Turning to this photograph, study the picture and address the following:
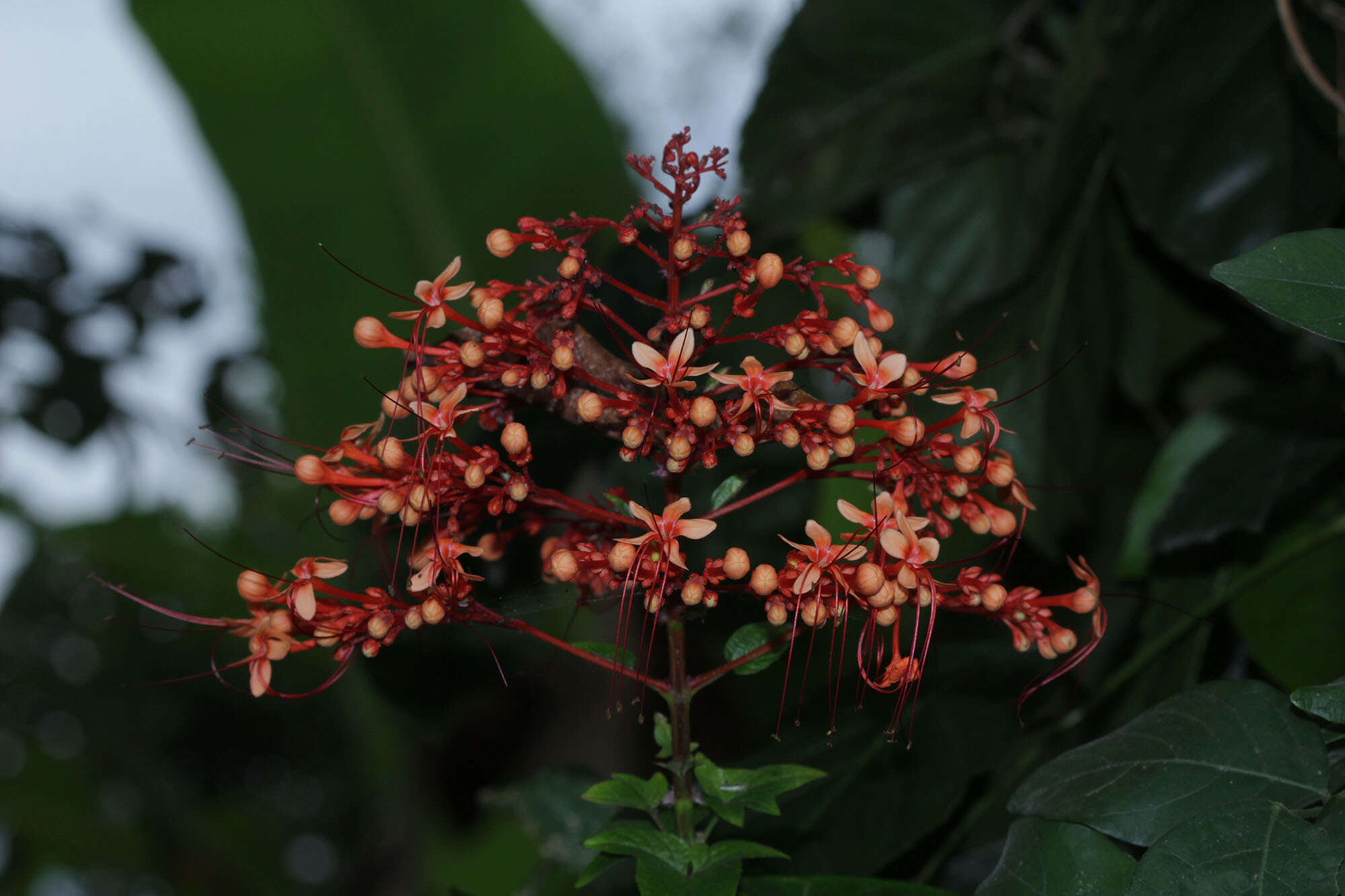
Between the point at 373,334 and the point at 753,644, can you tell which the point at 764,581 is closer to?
the point at 753,644

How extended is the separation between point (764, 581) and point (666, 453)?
0.07 metres

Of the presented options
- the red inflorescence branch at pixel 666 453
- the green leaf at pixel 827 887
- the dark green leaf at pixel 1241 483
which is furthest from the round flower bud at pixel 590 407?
the dark green leaf at pixel 1241 483

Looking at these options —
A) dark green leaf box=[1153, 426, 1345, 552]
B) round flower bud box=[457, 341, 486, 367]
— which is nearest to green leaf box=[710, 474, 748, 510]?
round flower bud box=[457, 341, 486, 367]

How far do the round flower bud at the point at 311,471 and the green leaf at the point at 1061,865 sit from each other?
13.4 inches

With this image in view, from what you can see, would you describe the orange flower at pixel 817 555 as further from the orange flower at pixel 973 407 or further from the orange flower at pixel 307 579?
the orange flower at pixel 307 579

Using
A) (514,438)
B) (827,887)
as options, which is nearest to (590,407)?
A: (514,438)

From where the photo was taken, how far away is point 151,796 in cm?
155

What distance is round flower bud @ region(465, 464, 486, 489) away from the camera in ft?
1.27

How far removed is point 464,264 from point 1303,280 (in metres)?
0.91

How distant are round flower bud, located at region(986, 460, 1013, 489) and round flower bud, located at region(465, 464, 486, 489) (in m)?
0.22

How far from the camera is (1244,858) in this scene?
37 cm

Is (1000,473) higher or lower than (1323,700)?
higher

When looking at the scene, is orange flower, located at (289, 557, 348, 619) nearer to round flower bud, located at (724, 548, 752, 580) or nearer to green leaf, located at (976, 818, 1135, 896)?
round flower bud, located at (724, 548, 752, 580)

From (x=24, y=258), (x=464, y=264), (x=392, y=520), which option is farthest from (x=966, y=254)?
(x=24, y=258)
